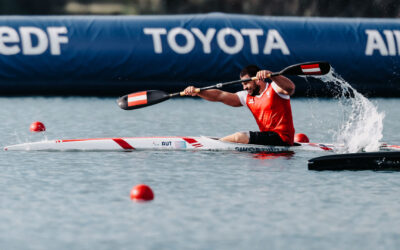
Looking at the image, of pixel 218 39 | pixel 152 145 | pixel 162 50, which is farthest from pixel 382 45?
pixel 152 145

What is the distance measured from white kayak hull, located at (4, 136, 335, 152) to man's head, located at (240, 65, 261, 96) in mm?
747

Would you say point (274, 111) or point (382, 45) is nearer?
point (274, 111)

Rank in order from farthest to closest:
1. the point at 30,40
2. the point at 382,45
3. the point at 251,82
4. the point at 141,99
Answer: the point at 382,45
the point at 30,40
the point at 141,99
the point at 251,82

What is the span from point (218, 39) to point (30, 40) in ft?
14.3

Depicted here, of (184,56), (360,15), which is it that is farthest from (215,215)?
(360,15)

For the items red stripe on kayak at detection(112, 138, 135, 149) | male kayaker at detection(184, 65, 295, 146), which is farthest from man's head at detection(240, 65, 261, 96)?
red stripe on kayak at detection(112, 138, 135, 149)

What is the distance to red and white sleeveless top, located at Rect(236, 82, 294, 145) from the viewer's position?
38.1 ft

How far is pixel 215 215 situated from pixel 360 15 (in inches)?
873

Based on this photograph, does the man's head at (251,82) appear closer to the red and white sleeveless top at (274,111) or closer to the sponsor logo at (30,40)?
the red and white sleeveless top at (274,111)

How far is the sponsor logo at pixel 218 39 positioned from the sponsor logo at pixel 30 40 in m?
2.08

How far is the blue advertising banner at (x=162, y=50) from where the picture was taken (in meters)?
20.1

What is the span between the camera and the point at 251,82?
11789 mm

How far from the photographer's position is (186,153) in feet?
38.3

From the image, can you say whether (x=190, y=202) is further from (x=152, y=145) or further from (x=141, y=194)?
(x=152, y=145)
